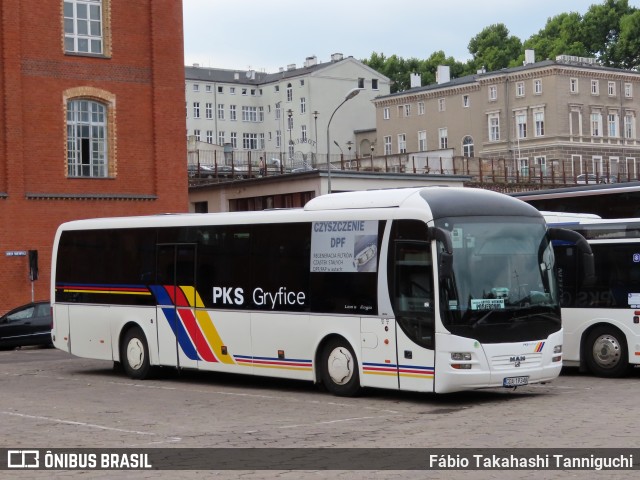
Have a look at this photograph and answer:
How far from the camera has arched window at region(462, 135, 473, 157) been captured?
376 feet

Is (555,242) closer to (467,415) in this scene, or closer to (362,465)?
(467,415)

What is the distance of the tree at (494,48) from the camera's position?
5305 inches

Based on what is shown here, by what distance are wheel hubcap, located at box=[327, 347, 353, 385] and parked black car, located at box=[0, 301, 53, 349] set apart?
702 inches

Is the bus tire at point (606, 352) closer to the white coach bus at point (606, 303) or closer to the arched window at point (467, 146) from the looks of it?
the white coach bus at point (606, 303)

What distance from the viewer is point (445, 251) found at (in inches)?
672

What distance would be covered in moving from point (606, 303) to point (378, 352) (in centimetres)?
589

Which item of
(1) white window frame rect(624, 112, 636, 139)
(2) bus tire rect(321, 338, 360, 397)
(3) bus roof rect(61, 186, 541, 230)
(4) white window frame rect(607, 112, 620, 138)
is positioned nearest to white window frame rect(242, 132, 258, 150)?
(4) white window frame rect(607, 112, 620, 138)

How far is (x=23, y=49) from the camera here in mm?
39906

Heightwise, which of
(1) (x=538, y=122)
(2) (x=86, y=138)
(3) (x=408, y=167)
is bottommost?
(2) (x=86, y=138)

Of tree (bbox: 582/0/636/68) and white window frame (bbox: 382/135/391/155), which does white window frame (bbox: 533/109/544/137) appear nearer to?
white window frame (bbox: 382/135/391/155)

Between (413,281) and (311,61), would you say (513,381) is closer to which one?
(413,281)

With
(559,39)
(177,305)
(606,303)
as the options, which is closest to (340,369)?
(177,305)
